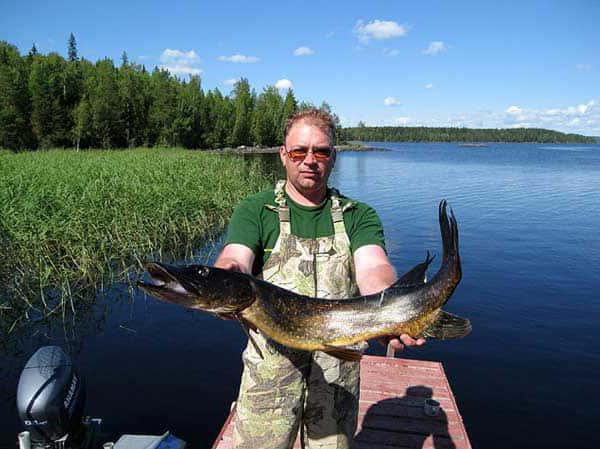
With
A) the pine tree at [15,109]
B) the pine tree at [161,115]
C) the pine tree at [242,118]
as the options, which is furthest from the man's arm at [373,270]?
the pine tree at [242,118]

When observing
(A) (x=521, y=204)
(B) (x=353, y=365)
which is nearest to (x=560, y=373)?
(B) (x=353, y=365)

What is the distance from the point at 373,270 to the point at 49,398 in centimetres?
350

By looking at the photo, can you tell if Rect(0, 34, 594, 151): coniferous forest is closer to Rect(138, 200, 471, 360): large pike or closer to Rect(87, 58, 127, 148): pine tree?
Rect(87, 58, 127, 148): pine tree

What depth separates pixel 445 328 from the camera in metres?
2.73

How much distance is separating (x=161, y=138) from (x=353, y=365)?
7024 centimetres

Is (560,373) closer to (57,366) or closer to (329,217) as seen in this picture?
(329,217)

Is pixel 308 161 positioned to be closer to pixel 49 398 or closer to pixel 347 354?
pixel 347 354

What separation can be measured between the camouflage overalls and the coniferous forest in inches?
2226

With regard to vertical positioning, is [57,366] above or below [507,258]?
above

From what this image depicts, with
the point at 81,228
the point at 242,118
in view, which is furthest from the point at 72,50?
the point at 81,228

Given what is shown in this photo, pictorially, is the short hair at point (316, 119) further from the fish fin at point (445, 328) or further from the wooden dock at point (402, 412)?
the wooden dock at point (402, 412)

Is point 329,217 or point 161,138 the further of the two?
point 161,138

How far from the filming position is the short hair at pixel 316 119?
9.64 feet

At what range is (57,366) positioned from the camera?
15.1 ft
